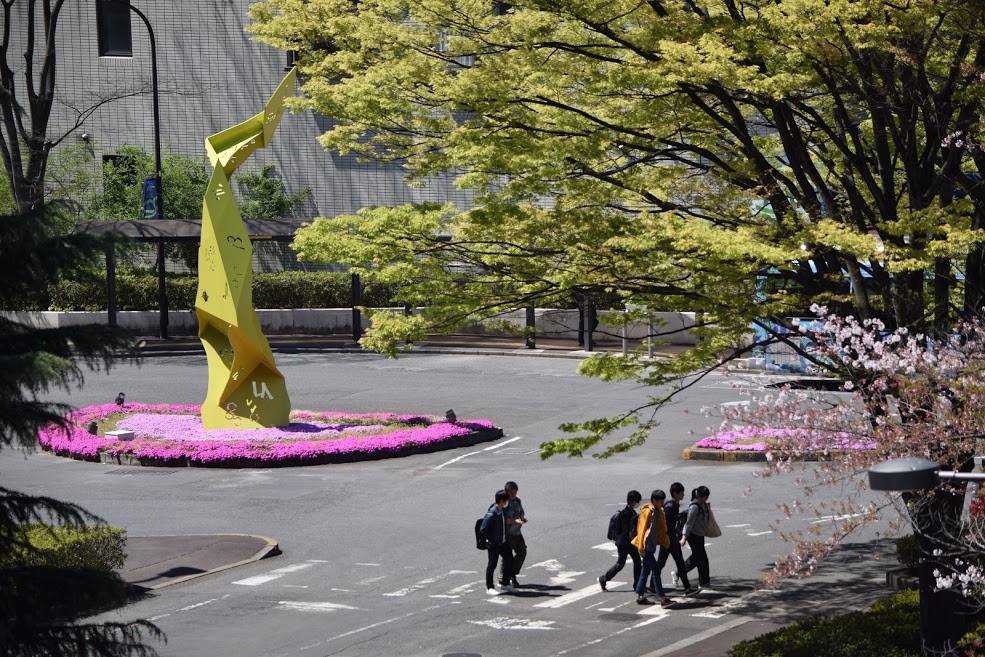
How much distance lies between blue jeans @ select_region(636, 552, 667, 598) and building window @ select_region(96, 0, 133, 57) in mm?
36346

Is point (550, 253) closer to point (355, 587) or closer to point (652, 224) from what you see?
point (652, 224)

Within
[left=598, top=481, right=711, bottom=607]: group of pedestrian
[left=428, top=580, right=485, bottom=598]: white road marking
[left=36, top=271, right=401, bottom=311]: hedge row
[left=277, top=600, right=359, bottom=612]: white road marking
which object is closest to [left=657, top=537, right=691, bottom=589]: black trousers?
[left=598, top=481, right=711, bottom=607]: group of pedestrian

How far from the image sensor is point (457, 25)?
13.5m

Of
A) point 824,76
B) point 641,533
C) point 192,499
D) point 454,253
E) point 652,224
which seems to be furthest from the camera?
point 192,499

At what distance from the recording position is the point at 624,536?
52.0 feet

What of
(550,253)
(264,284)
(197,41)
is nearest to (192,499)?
(550,253)

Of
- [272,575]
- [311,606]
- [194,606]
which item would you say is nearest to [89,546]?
[194,606]

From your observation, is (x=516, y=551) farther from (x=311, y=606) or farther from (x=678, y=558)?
(x=311, y=606)

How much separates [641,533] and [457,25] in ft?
21.4

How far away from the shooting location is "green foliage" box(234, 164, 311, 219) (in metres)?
46.9

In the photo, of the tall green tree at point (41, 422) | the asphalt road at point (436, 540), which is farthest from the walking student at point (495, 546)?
the tall green tree at point (41, 422)

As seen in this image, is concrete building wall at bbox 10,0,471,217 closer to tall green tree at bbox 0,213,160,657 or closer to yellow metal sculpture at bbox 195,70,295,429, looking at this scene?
yellow metal sculpture at bbox 195,70,295,429

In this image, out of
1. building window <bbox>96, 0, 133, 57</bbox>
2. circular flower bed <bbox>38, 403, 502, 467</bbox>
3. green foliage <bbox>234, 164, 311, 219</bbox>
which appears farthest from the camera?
green foliage <bbox>234, 164, 311, 219</bbox>

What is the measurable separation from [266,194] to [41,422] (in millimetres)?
39387
